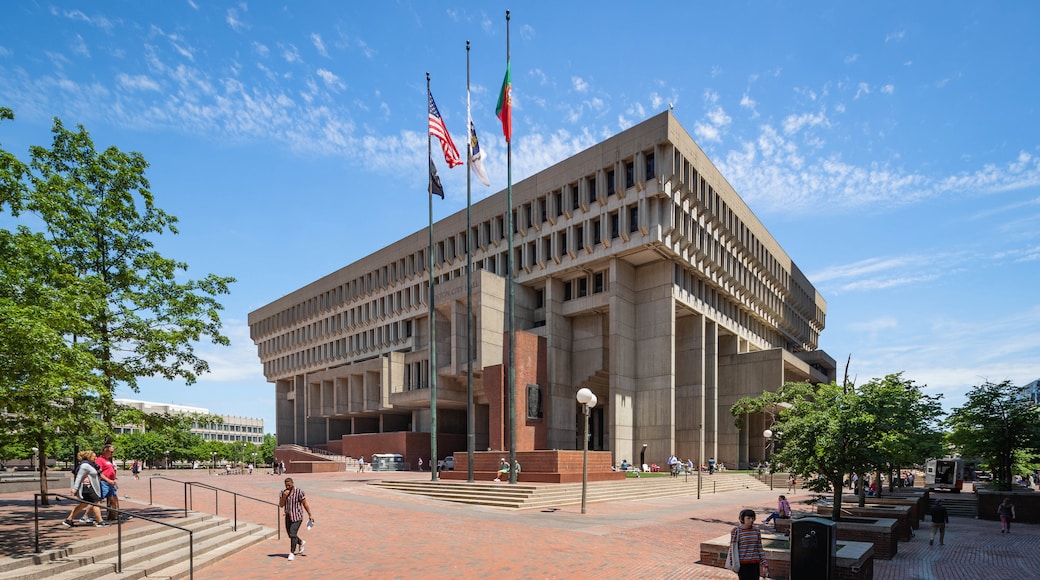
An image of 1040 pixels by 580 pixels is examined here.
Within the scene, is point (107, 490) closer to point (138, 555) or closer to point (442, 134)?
point (138, 555)

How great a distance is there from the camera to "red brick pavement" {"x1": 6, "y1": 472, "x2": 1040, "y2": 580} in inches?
508

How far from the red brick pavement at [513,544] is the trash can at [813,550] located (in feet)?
7.51

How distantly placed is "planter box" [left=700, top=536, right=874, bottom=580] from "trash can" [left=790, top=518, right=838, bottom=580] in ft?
3.47

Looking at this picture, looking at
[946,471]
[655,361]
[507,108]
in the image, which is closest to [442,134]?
[507,108]

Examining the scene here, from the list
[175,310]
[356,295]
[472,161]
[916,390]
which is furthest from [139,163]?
[356,295]

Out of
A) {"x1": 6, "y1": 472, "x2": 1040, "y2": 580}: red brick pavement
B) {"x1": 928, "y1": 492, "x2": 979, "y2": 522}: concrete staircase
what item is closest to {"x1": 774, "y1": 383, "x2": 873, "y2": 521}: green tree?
{"x1": 6, "y1": 472, "x2": 1040, "y2": 580}: red brick pavement

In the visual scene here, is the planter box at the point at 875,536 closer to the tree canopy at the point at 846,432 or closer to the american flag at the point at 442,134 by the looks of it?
the tree canopy at the point at 846,432

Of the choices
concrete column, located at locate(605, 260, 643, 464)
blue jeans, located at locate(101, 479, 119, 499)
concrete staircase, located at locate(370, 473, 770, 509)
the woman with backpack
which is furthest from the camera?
concrete column, located at locate(605, 260, 643, 464)

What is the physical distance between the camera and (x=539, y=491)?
2647 cm

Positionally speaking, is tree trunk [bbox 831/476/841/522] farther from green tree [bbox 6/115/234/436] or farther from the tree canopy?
green tree [bbox 6/115/234/436]

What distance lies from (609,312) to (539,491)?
87.3 ft

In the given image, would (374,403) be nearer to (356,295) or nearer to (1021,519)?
(356,295)

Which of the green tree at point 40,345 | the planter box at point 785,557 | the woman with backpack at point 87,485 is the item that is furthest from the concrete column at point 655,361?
the green tree at point 40,345

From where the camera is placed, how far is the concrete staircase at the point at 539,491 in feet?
85.4
